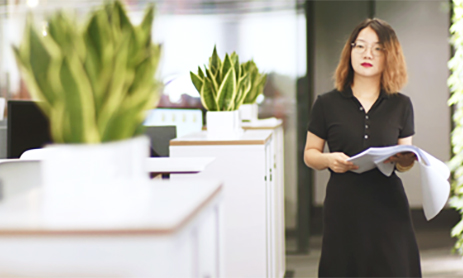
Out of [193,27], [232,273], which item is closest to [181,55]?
[193,27]

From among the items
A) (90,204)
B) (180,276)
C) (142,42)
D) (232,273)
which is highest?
(142,42)

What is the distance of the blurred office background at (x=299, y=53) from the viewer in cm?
499

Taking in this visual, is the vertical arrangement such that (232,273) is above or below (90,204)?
below

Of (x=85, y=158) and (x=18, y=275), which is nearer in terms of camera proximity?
(x=18, y=275)

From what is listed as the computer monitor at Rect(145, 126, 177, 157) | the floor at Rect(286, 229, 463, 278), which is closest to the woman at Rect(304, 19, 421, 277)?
the computer monitor at Rect(145, 126, 177, 157)

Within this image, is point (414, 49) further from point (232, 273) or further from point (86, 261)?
point (86, 261)

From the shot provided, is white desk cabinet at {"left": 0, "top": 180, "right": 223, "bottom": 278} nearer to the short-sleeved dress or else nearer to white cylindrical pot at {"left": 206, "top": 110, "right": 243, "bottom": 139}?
the short-sleeved dress

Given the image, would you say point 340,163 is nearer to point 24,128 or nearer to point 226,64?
point 226,64

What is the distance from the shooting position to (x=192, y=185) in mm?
1212

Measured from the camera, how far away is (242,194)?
8.70 feet

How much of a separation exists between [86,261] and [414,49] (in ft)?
16.2

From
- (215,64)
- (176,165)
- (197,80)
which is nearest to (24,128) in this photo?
(197,80)

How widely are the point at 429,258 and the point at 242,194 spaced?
99.3 inches

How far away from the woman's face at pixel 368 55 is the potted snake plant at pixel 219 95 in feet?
2.20
